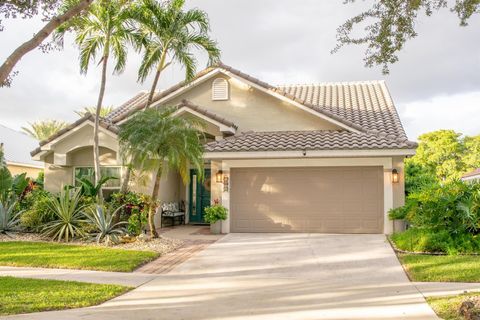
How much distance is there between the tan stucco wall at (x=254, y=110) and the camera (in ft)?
58.2

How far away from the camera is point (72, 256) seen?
10906mm

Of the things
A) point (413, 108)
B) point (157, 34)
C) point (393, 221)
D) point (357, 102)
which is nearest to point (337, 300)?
point (393, 221)

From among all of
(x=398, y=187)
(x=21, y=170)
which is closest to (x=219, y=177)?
(x=398, y=187)

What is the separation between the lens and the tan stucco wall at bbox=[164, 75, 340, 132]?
17.8 m

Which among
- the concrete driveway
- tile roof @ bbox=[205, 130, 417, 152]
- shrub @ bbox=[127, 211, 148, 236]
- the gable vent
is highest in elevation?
the gable vent

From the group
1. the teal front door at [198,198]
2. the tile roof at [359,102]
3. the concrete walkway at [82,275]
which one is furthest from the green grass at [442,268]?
the teal front door at [198,198]

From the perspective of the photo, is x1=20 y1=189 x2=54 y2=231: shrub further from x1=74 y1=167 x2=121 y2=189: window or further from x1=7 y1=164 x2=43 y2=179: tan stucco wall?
x1=7 y1=164 x2=43 y2=179: tan stucco wall

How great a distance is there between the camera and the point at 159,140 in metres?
12.4

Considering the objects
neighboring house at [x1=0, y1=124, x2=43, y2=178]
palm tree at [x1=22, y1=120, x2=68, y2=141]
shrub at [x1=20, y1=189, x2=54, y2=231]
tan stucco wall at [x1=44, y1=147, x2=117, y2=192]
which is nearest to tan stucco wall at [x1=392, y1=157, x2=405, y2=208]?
shrub at [x1=20, y1=189, x2=54, y2=231]

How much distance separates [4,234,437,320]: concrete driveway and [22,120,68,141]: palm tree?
134 ft

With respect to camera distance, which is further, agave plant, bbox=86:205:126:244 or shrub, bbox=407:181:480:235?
agave plant, bbox=86:205:126:244

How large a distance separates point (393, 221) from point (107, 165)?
10.7 meters

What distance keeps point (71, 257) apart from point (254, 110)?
9.82 meters

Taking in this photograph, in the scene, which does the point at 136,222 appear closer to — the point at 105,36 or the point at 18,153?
the point at 105,36
